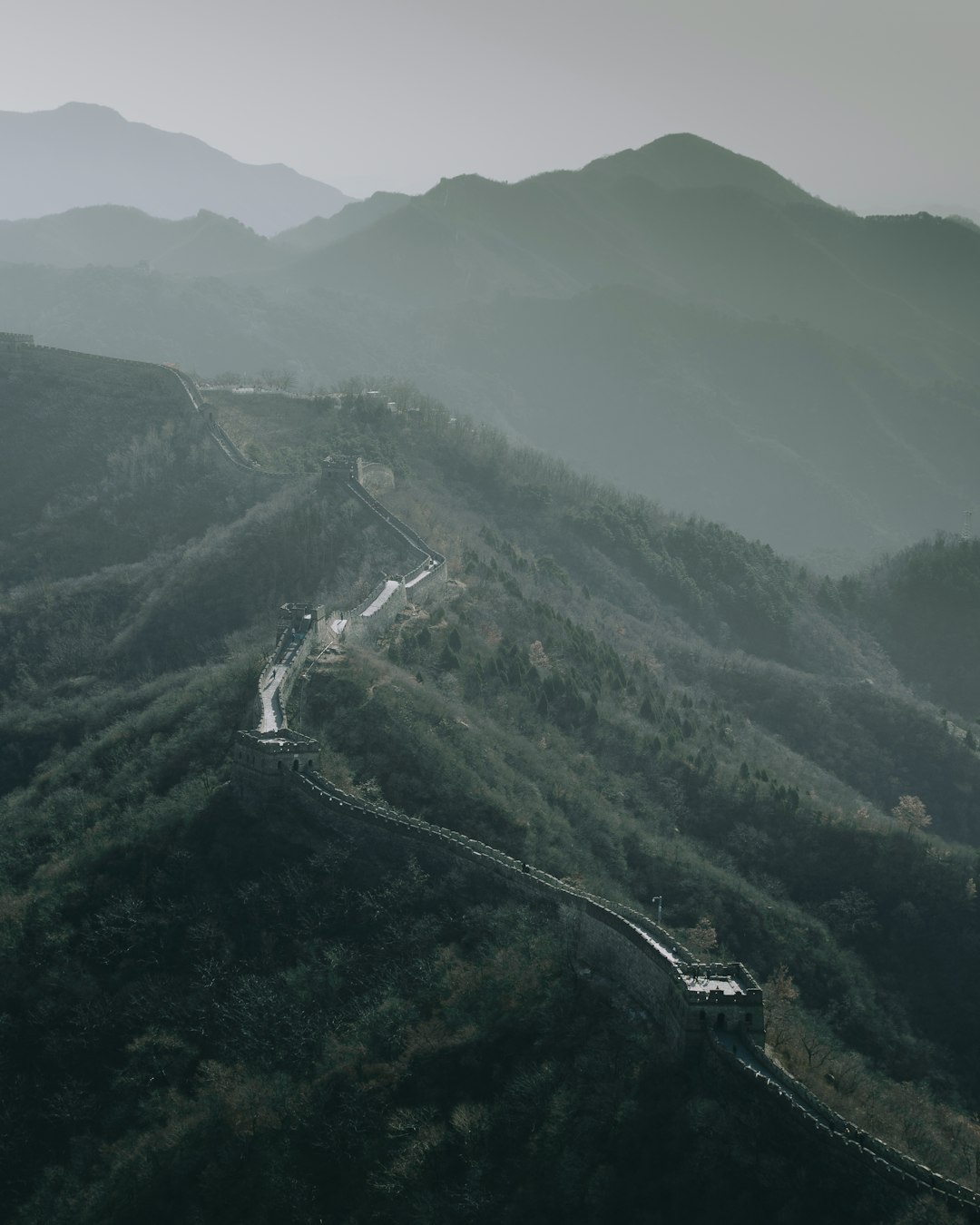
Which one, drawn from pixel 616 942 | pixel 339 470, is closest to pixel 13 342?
pixel 339 470

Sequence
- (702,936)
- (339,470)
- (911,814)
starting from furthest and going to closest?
(339,470), (911,814), (702,936)

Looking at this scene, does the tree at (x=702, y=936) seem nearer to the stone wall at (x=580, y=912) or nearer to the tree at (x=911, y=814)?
the stone wall at (x=580, y=912)

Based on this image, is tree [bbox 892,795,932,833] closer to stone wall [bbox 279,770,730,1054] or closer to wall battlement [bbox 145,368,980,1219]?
wall battlement [bbox 145,368,980,1219]

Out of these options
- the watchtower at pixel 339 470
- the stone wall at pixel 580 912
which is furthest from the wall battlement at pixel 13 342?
the stone wall at pixel 580 912

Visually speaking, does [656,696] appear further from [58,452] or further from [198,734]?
[58,452]

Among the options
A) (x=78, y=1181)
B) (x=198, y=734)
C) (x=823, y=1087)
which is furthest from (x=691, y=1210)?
(x=198, y=734)

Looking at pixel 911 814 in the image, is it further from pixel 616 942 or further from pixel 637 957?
pixel 637 957
